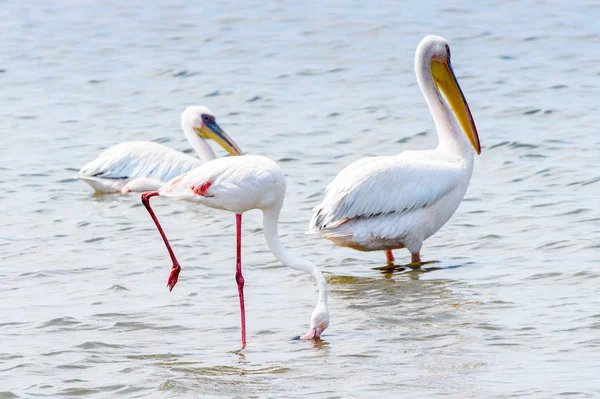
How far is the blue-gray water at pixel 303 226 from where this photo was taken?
525 centimetres

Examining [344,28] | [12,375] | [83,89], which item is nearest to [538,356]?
[12,375]

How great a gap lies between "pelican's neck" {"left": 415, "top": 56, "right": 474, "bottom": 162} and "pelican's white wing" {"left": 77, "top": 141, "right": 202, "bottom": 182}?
9.41 feet

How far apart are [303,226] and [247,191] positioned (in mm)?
2819

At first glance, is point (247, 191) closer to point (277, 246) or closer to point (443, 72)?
point (277, 246)

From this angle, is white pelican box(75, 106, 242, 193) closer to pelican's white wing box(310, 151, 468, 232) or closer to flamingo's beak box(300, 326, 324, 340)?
pelican's white wing box(310, 151, 468, 232)

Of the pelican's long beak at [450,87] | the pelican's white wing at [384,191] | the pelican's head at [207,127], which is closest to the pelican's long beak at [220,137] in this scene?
the pelican's head at [207,127]

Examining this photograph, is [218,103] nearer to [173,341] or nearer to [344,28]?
[344,28]

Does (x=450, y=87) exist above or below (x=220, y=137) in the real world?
above

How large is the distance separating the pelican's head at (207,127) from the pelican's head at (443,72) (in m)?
3.12

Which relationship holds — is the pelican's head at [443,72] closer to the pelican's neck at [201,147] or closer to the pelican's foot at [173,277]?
the pelican's foot at [173,277]

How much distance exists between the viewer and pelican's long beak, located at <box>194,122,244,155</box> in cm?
1089

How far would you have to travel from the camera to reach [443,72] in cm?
810

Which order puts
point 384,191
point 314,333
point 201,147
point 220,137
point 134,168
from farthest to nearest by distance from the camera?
point 201,147, point 220,137, point 134,168, point 384,191, point 314,333

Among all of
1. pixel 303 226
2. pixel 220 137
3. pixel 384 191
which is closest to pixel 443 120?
pixel 384 191
